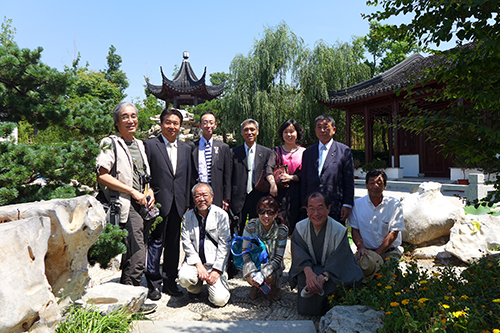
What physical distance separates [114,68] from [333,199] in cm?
3494

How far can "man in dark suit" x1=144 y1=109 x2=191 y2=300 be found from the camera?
3.27 metres

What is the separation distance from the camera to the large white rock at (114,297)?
2.52 m

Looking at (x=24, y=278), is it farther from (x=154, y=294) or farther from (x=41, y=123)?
(x=41, y=123)

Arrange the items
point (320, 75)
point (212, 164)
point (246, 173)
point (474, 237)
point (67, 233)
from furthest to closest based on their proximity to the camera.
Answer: point (320, 75) < point (474, 237) < point (246, 173) < point (212, 164) < point (67, 233)

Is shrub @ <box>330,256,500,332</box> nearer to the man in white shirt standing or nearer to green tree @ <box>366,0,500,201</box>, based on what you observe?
the man in white shirt standing

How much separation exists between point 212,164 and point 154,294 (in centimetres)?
145

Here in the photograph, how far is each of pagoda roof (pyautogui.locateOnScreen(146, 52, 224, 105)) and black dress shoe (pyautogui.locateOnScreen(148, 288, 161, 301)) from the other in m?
15.8

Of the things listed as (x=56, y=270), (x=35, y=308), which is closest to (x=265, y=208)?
(x=56, y=270)

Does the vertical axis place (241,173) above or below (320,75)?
below

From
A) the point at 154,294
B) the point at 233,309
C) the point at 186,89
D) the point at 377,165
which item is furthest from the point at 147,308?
the point at 186,89

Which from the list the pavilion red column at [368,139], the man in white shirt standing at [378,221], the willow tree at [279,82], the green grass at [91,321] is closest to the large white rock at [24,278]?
the green grass at [91,321]

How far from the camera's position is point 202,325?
2.60m

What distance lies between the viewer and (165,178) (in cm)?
328

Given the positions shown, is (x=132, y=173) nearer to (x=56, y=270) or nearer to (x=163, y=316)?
(x=56, y=270)
